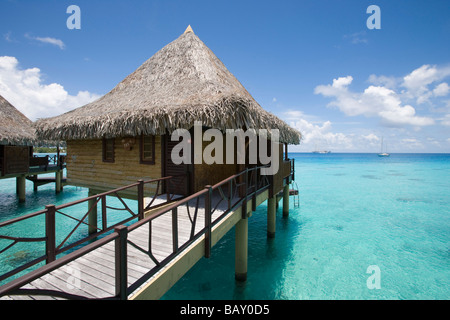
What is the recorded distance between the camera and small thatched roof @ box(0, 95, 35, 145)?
12.7 meters

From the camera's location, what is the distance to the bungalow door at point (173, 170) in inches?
269

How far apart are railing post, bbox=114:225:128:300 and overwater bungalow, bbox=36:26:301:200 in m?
3.62

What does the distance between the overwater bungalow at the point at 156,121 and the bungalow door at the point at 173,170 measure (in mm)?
31

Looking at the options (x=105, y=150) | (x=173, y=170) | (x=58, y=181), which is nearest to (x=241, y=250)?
(x=173, y=170)

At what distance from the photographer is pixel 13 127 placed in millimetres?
13719

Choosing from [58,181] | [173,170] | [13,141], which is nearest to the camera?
[173,170]

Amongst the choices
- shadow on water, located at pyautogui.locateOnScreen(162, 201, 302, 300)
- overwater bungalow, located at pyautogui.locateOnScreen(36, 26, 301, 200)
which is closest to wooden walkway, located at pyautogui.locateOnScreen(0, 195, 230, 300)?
shadow on water, located at pyautogui.locateOnScreen(162, 201, 302, 300)

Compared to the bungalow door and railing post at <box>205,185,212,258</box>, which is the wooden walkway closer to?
railing post at <box>205,185,212,258</box>

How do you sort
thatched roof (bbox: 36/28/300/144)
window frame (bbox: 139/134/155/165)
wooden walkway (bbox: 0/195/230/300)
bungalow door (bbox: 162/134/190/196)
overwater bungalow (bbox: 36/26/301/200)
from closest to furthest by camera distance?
wooden walkway (bbox: 0/195/230/300) → thatched roof (bbox: 36/28/300/144) → overwater bungalow (bbox: 36/26/301/200) → bungalow door (bbox: 162/134/190/196) → window frame (bbox: 139/134/155/165)

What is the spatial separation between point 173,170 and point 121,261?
472 cm
